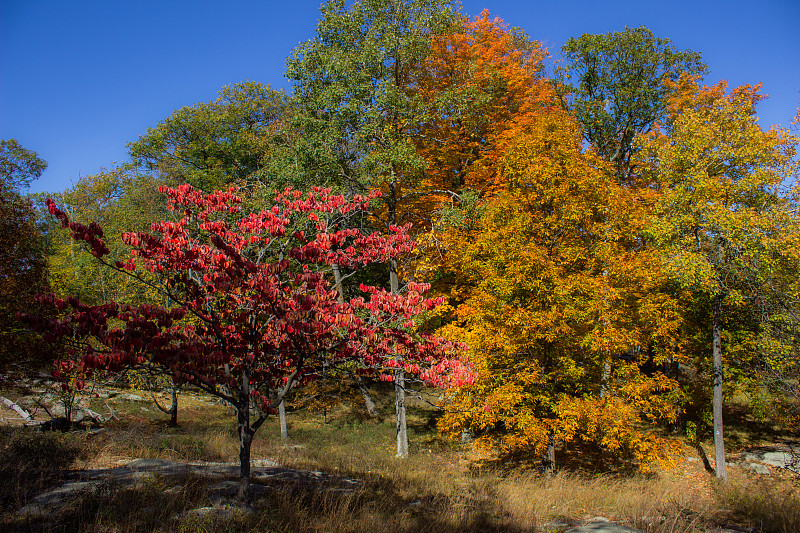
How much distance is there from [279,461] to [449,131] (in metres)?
17.8

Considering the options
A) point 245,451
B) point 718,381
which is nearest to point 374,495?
point 245,451

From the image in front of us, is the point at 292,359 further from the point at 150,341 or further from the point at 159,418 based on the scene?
the point at 159,418

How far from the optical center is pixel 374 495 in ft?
29.0

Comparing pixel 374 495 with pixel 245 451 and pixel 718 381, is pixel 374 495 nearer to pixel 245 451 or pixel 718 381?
pixel 245 451

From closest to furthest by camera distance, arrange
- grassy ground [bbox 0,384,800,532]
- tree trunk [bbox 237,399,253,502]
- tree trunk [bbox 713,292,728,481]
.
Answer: grassy ground [bbox 0,384,800,532]
tree trunk [bbox 237,399,253,502]
tree trunk [bbox 713,292,728,481]

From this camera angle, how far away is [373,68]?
61.2ft

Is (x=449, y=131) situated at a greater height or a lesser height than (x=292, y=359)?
greater

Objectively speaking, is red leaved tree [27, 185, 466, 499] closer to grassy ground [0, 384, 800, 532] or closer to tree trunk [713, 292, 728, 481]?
grassy ground [0, 384, 800, 532]

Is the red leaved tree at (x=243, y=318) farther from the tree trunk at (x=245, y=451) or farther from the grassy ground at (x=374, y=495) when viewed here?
the grassy ground at (x=374, y=495)

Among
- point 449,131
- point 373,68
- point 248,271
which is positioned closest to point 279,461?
point 248,271

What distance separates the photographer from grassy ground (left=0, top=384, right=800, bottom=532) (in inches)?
244

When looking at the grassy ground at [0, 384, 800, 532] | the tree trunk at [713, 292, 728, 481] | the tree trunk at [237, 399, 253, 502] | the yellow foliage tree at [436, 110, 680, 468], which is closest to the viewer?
the grassy ground at [0, 384, 800, 532]

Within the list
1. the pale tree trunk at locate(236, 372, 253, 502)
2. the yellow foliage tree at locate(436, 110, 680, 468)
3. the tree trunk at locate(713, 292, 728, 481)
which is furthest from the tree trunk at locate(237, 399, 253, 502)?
the tree trunk at locate(713, 292, 728, 481)

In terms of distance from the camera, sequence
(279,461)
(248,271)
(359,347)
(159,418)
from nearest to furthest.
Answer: (248,271) < (359,347) < (279,461) < (159,418)
